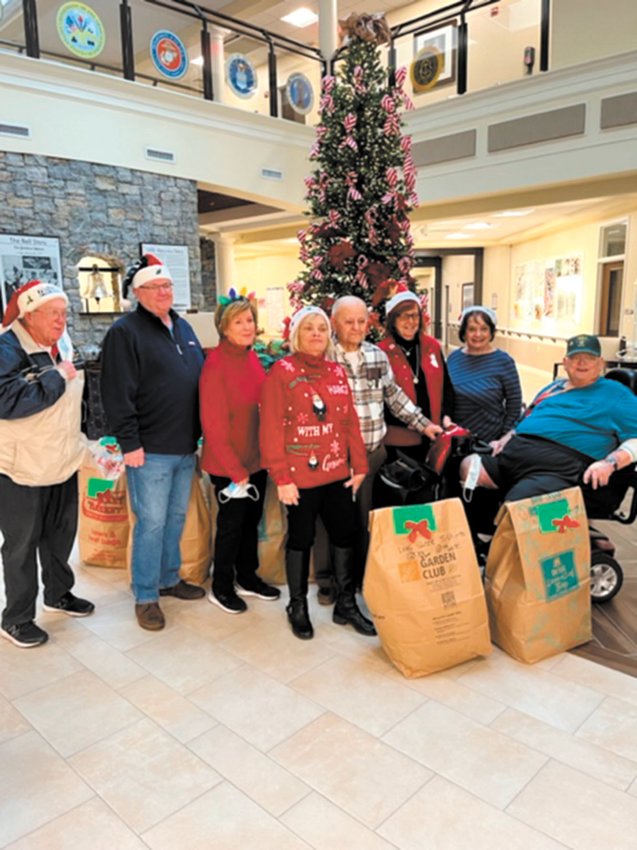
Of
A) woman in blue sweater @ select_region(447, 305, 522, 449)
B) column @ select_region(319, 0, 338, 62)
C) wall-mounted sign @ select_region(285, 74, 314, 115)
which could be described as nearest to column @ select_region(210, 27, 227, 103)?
wall-mounted sign @ select_region(285, 74, 314, 115)

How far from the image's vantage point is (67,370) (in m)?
2.25

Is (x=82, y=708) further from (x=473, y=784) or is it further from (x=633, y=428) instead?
(x=633, y=428)

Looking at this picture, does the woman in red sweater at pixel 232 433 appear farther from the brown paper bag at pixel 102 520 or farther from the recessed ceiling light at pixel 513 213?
the recessed ceiling light at pixel 513 213

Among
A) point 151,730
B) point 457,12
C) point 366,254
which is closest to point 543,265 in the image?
point 457,12

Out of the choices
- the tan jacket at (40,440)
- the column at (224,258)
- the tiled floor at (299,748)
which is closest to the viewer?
the tiled floor at (299,748)

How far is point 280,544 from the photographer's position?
2861 mm

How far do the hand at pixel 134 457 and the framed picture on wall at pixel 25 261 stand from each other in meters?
4.60

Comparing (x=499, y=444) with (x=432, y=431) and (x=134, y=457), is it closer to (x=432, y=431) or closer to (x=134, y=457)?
(x=432, y=431)

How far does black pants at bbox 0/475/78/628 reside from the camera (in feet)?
7.39

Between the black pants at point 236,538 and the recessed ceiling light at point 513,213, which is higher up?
the recessed ceiling light at point 513,213

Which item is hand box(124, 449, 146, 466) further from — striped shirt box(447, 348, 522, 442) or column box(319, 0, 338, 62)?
column box(319, 0, 338, 62)

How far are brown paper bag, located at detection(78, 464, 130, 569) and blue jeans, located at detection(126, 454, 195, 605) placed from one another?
0.43 m

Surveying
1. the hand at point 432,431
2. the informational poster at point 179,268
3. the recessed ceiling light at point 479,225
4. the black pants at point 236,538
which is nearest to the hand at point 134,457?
the black pants at point 236,538

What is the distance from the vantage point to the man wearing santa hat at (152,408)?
2270 millimetres
